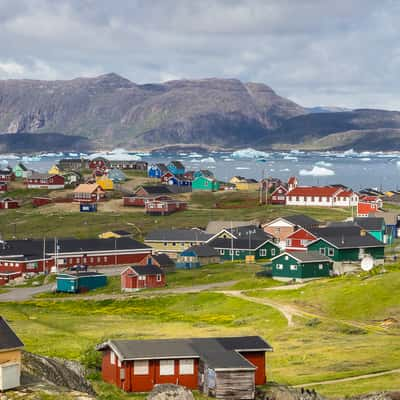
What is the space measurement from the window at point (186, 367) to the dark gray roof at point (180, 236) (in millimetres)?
74785

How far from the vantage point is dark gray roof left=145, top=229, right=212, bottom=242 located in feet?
369

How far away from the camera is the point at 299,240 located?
99.4 m

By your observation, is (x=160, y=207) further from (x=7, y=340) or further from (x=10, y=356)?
(x=10, y=356)

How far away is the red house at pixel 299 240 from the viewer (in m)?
97.9

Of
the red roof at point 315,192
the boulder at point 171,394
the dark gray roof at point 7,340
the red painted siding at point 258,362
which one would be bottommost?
the red painted siding at point 258,362

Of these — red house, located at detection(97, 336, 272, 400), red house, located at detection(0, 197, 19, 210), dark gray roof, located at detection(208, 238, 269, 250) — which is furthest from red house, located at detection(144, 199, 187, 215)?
red house, located at detection(97, 336, 272, 400)

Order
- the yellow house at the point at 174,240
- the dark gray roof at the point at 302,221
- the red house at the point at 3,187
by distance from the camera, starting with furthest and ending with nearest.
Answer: the red house at the point at 3,187
the dark gray roof at the point at 302,221
the yellow house at the point at 174,240

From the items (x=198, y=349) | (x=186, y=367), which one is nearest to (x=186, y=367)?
(x=186, y=367)

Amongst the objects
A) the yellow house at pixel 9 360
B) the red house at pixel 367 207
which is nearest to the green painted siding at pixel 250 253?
the red house at pixel 367 207

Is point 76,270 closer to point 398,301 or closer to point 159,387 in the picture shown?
point 398,301

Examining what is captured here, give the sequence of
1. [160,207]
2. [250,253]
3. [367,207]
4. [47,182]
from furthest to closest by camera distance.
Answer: [47,182] → [160,207] → [367,207] → [250,253]

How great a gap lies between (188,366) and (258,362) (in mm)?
3271

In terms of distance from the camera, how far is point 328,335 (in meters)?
56.4

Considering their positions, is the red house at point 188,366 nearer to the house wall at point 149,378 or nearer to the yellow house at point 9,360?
the house wall at point 149,378
